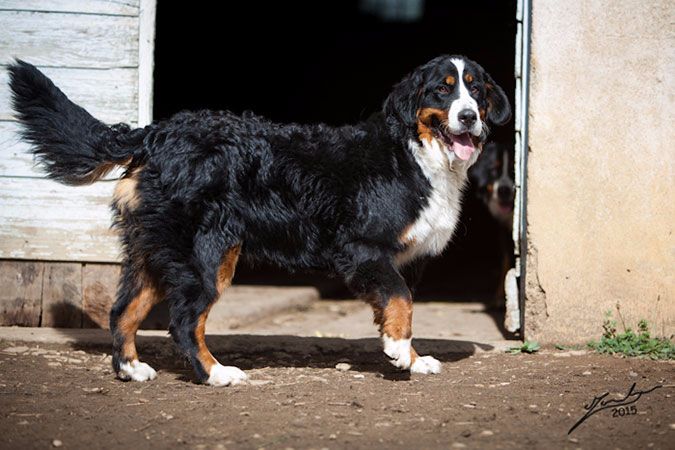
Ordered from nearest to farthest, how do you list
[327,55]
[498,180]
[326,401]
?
[326,401] < [498,180] < [327,55]

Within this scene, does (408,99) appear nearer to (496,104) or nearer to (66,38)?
(496,104)

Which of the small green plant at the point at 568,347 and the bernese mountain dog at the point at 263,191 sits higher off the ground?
the bernese mountain dog at the point at 263,191

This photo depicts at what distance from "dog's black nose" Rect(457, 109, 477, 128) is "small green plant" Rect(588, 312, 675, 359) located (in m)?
1.63

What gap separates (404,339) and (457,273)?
6.61 meters

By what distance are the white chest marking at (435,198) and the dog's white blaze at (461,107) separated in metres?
0.14

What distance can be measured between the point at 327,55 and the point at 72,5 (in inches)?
339

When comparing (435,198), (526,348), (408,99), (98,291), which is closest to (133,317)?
(98,291)

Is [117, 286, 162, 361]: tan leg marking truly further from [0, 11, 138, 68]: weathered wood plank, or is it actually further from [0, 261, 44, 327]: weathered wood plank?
[0, 11, 138, 68]: weathered wood plank

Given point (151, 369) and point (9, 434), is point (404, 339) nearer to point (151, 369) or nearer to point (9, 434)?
point (151, 369)

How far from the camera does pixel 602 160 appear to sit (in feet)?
16.0

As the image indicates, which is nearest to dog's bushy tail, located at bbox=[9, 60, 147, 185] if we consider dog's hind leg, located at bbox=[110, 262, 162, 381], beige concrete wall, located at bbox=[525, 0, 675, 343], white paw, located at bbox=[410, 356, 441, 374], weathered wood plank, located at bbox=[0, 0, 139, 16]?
dog's hind leg, located at bbox=[110, 262, 162, 381]

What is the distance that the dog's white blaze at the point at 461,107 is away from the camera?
4129mm

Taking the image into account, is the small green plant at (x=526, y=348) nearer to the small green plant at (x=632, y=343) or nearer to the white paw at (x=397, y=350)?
the small green plant at (x=632, y=343)

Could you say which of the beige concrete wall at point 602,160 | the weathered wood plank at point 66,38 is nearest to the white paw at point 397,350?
the beige concrete wall at point 602,160
